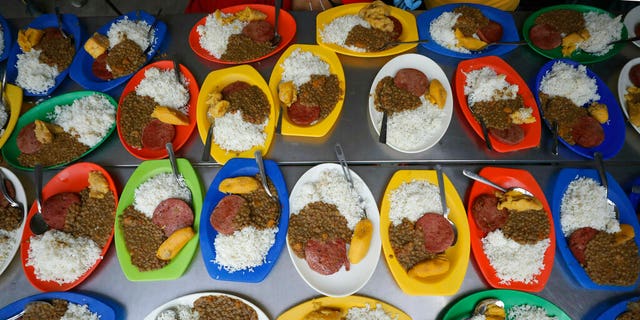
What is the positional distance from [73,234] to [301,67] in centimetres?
170

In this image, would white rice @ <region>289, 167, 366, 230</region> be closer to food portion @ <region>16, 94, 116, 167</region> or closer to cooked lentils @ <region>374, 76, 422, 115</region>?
cooked lentils @ <region>374, 76, 422, 115</region>

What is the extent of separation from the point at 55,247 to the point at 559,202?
280 centimetres

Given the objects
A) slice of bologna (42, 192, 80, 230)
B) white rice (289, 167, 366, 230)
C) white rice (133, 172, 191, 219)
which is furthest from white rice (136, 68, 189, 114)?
white rice (289, 167, 366, 230)

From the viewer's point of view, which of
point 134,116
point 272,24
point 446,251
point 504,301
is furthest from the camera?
point 272,24

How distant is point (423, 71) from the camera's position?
2.40 metres

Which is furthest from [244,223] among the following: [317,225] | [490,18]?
[490,18]

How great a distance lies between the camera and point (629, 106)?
2.29 metres

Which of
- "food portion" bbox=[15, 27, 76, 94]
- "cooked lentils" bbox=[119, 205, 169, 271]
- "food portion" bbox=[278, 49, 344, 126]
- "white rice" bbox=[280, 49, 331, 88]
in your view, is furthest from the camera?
"food portion" bbox=[15, 27, 76, 94]

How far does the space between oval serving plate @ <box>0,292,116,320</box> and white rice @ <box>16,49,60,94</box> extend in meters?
1.41

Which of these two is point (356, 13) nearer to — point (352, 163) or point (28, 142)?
point (352, 163)

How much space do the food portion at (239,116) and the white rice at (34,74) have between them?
1234mm

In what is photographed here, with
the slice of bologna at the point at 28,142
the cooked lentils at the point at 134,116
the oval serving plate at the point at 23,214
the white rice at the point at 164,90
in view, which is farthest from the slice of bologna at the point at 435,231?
the slice of bologna at the point at 28,142

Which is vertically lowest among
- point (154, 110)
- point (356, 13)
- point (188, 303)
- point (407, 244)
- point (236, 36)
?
point (188, 303)

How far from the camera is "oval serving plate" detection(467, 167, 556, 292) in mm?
1824
